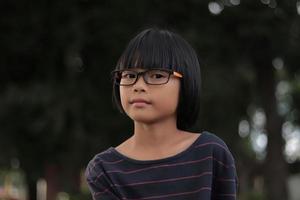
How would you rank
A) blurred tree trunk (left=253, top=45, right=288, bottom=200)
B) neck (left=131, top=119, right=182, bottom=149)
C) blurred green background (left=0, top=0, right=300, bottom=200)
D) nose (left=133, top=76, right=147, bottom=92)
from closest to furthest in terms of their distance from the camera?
nose (left=133, top=76, right=147, bottom=92), neck (left=131, top=119, right=182, bottom=149), blurred green background (left=0, top=0, right=300, bottom=200), blurred tree trunk (left=253, top=45, right=288, bottom=200)

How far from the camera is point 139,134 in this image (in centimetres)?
244

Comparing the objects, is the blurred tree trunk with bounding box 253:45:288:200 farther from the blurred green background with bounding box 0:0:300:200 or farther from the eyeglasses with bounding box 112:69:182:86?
the eyeglasses with bounding box 112:69:182:86

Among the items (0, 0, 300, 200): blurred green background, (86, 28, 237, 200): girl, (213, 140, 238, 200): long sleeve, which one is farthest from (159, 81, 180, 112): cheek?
(0, 0, 300, 200): blurred green background

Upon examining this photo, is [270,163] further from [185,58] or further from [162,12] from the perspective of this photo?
[185,58]

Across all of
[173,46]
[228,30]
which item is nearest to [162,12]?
[228,30]

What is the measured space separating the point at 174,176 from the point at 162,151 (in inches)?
4.3

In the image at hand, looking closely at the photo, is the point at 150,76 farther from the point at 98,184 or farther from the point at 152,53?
the point at 98,184

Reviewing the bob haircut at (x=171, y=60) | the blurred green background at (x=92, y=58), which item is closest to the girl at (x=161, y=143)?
the bob haircut at (x=171, y=60)

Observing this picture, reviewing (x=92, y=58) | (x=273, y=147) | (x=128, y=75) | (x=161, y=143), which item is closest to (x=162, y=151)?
(x=161, y=143)

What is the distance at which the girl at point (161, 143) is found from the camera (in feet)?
7.68

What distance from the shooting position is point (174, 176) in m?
2.35

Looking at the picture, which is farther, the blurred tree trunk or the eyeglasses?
the blurred tree trunk

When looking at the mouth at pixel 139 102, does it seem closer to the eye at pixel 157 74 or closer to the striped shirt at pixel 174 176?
the eye at pixel 157 74

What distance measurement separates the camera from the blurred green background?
14.2m
